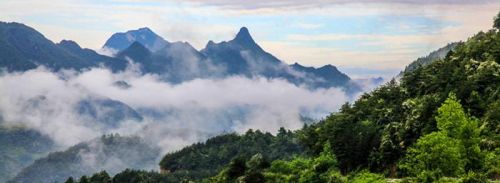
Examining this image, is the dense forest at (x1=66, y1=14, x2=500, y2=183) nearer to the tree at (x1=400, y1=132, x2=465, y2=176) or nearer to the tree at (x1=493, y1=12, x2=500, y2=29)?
the tree at (x1=400, y1=132, x2=465, y2=176)

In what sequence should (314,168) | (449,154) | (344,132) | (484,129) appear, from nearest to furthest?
1. (449,154)
2. (484,129)
3. (314,168)
4. (344,132)

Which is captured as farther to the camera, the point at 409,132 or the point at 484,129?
the point at 409,132

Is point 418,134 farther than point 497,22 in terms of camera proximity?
No

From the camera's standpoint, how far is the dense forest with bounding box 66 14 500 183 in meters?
58.7

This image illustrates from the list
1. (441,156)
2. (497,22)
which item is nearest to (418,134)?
(441,156)

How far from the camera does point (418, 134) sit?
275 ft

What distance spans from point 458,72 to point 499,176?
3994cm

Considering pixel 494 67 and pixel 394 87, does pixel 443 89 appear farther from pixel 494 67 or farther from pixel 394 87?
pixel 394 87

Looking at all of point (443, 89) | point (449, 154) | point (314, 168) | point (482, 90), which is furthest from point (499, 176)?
point (443, 89)

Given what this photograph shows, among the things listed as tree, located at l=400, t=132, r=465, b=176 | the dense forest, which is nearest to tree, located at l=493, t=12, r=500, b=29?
the dense forest

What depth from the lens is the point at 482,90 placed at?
→ 290ft

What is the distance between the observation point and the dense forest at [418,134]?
5872 cm

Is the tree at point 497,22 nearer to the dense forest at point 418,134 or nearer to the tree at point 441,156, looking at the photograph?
the dense forest at point 418,134

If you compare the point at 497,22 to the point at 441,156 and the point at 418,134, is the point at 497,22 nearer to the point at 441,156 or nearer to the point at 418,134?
the point at 418,134
